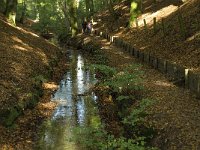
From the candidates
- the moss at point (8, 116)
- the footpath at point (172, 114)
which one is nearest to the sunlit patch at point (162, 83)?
the footpath at point (172, 114)

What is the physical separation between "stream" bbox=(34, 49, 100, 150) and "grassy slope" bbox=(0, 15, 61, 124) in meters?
1.29

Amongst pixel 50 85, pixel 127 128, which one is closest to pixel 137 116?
pixel 127 128

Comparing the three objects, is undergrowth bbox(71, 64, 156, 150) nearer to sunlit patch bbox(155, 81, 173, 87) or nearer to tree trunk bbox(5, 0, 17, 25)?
sunlit patch bbox(155, 81, 173, 87)

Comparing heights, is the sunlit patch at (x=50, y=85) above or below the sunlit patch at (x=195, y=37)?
below

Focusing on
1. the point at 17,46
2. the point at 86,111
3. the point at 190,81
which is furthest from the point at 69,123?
the point at 17,46

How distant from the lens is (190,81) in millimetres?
13695

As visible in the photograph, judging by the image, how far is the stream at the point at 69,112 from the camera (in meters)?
12.1

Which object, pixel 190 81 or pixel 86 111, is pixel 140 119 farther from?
pixel 86 111

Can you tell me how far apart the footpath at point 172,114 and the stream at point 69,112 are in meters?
2.62

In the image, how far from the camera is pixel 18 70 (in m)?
17.5

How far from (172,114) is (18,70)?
28.9 feet

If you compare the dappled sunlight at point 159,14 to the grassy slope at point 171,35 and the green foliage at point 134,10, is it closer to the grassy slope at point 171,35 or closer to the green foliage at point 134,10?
the grassy slope at point 171,35

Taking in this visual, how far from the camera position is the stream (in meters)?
12.1

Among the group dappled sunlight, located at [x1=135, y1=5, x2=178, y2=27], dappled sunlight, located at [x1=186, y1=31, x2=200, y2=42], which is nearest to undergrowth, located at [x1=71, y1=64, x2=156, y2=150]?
dappled sunlight, located at [x1=186, y1=31, x2=200, y2=42]
